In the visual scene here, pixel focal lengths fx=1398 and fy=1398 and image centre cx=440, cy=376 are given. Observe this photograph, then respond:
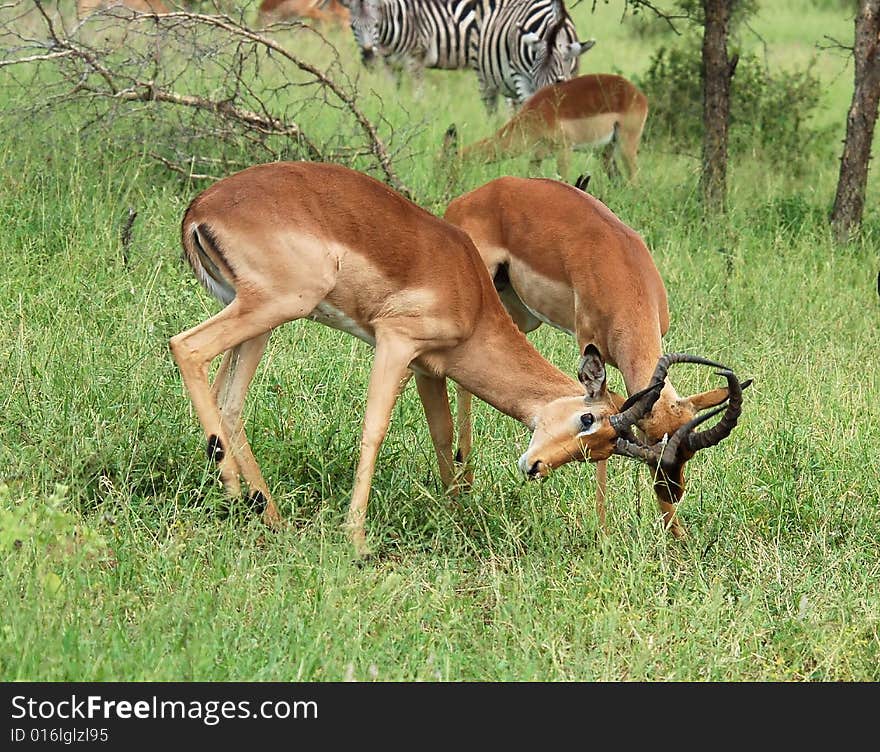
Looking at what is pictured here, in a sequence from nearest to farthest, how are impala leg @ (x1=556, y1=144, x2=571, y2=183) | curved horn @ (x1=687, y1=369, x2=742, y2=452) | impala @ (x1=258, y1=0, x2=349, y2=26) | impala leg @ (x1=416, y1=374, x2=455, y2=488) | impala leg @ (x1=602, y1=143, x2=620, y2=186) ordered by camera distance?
1. curved horn @ (x1=687, y1=369, x2=742, y2=452)
2. impala leg @ (x1=416, y1=374, x2=455, y2=488)
3. impala leg @ (x1=556, y1=144, x2=571, y2=183)
4. impala leg @ (x1=602, y1=143, x2=620, y2=186)
5. impala @ (x1=258, y1=0, x2=349, y2=26)

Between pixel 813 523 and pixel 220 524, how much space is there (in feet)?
6.74

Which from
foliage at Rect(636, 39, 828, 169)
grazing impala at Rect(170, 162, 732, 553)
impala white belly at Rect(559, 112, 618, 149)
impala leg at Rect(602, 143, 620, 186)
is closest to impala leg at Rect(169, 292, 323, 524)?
A: grazing impala at Rect(170, 162, 732, 553)

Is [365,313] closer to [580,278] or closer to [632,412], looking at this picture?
[632,412]

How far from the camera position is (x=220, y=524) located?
443 centimetres

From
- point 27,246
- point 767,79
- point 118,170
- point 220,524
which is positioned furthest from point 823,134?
point 220,524

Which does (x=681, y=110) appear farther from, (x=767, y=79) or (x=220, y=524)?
(x=220, y=524)

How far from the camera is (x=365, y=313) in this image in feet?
15.8

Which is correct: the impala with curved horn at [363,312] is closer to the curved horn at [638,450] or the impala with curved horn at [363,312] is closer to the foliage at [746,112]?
the curved horn at [638,450]

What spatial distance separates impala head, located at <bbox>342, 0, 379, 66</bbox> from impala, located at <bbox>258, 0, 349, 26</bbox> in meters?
2.05

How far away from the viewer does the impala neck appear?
15.9ft

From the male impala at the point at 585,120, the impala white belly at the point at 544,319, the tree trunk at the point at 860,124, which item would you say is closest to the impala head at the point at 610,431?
the impala white belly at the point at 544,319

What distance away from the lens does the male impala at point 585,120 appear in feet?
31.9

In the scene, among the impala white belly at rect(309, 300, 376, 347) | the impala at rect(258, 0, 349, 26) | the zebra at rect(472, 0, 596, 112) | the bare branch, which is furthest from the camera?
the impala at rect(258, 0, 349, 26)

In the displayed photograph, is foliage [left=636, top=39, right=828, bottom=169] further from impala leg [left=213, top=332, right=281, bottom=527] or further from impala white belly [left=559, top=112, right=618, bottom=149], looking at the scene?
impala leg [left=213, top=332, right=281, bottom=527]
